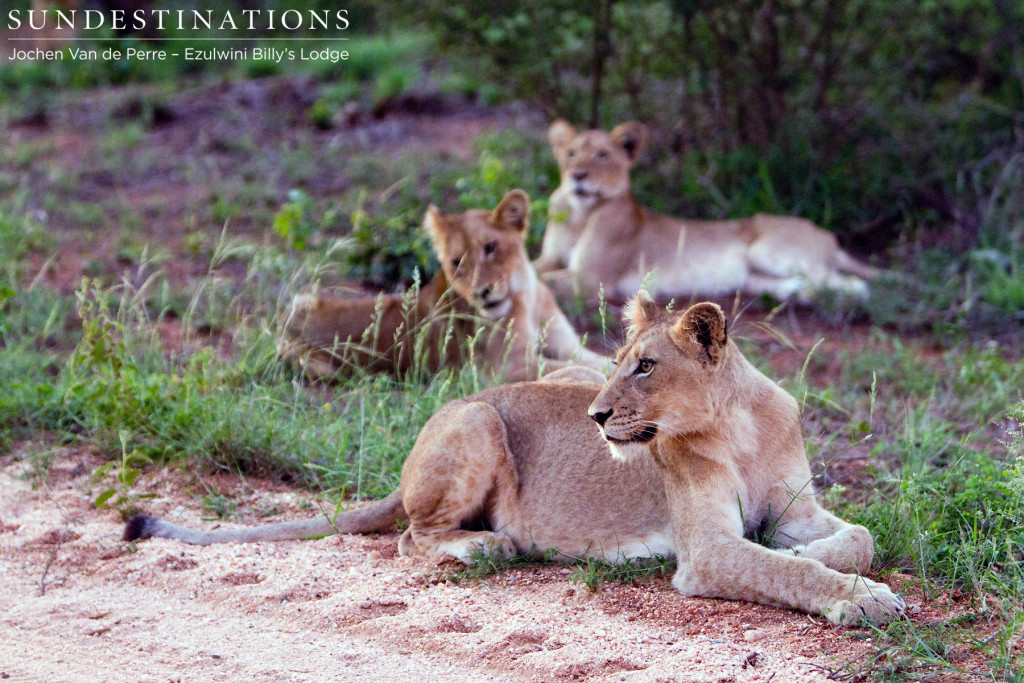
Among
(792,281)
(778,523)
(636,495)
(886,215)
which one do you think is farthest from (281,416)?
(886,215)

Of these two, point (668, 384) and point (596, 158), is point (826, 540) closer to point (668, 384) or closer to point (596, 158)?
point (668, 384)

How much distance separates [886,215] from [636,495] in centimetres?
586

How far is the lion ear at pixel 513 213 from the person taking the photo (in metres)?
6.90

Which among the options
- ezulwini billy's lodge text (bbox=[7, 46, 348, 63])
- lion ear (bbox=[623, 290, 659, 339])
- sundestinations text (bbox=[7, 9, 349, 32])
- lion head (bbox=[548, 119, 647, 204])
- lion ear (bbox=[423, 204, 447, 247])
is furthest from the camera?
sundestinations text (bbox=[7, 9, 349, 32])

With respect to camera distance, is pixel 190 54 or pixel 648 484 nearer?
pixel 648 484

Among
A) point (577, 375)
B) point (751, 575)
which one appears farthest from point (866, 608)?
point (577, 375)

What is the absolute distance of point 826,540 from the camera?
4.06m

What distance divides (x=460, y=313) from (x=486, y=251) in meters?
A: 0.43

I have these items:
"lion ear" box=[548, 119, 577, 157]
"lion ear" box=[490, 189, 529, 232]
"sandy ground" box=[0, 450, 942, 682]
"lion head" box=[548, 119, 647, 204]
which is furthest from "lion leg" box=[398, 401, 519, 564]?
"lion ear" box=[548, 119, 577, 157]

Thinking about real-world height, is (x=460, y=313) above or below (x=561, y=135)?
below

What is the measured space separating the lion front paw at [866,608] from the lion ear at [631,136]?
5.83 meters

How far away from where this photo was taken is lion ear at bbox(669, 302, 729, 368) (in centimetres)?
402

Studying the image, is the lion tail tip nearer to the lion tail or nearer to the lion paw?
the lion tail

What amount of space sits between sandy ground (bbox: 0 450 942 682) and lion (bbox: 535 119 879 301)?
4428mm
